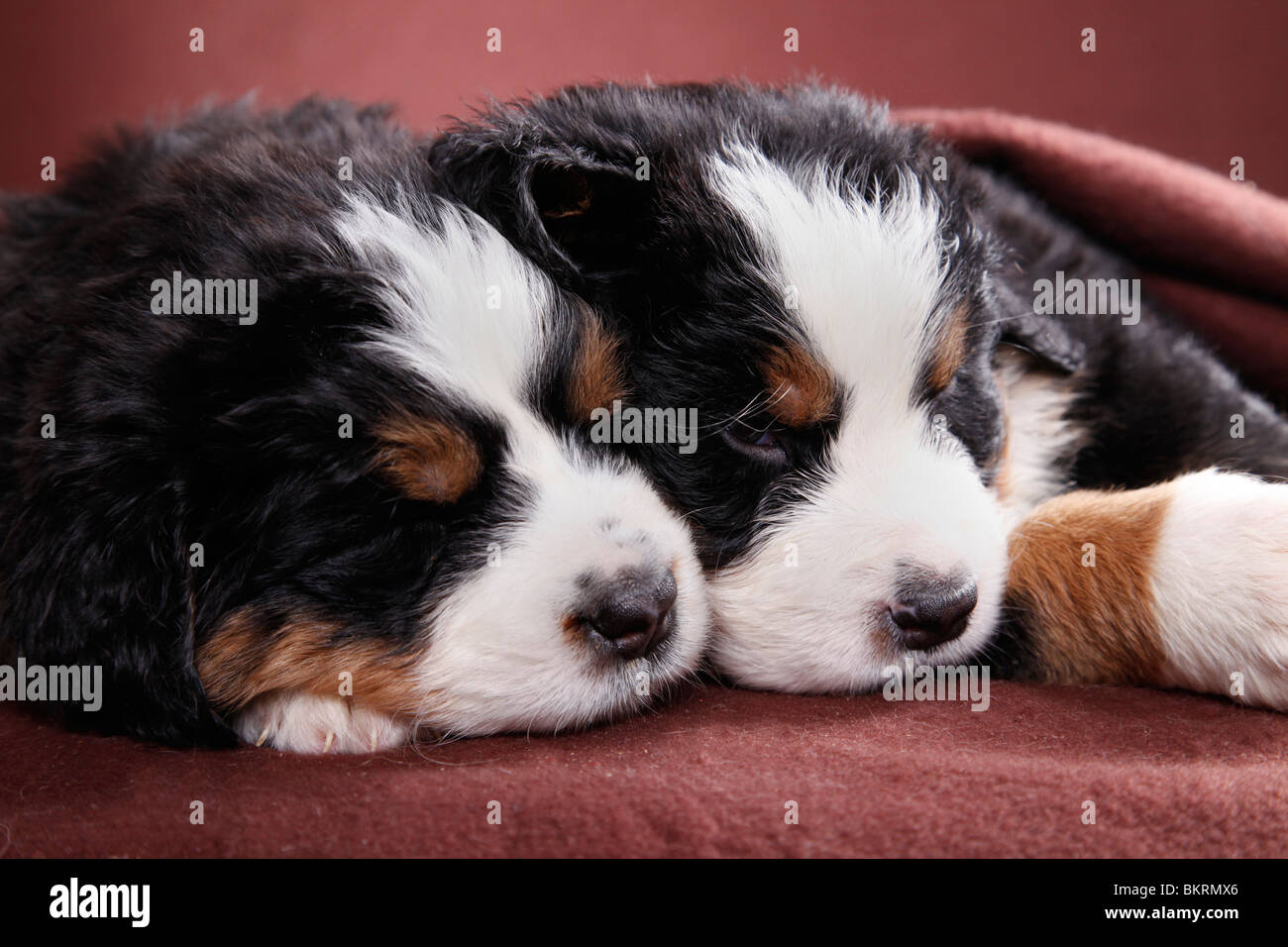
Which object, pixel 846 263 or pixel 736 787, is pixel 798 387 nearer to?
pixel 846 263

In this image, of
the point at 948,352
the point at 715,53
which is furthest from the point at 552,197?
the point at 715,53

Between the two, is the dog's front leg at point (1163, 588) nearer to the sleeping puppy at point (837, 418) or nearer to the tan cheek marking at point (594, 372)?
the sleeping puppy at point (837, 418)

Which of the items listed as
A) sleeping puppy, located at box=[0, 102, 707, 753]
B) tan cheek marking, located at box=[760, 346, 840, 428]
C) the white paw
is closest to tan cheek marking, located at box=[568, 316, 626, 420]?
sleeping puppy, located at box=[0, 102, 707, 753]

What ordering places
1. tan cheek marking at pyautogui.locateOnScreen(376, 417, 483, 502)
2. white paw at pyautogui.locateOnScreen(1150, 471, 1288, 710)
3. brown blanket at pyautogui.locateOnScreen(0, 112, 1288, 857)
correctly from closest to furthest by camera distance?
brown blanket at pyautogui.locateOnScreen(0, 112, 1288, 857)
tan cheek marking at pyautogui.locateOnScreen(376, 417, 483, 502)
white paw at pyautogui.locateOnScreen(1150, 471, 1288, 710)

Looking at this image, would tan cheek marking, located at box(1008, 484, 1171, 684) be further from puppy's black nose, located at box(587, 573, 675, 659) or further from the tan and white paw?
the tan and white paw

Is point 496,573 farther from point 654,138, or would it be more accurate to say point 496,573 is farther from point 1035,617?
point 1035,617

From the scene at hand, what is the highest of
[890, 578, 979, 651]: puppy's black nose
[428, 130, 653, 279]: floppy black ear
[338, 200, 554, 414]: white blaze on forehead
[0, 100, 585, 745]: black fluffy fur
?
[428, 130, 653, 279]: floppy black ear
